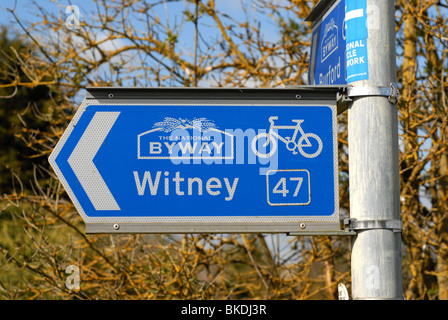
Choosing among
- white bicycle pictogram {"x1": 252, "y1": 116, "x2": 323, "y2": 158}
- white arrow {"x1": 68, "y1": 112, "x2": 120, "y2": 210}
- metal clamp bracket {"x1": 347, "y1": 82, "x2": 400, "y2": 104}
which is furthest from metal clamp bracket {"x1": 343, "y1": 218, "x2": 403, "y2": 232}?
white arrow {"x1": 68, "y1": 112, "x2": 120, "y2": 210}

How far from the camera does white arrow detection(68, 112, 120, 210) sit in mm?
1774

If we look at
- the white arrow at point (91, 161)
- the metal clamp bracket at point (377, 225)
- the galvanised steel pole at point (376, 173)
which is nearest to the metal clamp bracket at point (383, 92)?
the galvanised steel pole at point (376, 173)

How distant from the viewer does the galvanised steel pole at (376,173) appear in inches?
66.1

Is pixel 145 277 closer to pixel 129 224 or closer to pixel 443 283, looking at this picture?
pixel 443 283

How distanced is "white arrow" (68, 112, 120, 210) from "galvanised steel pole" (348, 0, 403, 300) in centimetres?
74

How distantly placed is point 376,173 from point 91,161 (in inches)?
34.5

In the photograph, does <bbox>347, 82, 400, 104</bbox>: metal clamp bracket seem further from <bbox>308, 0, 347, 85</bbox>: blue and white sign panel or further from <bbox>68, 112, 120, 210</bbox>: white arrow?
<bbox>68, 112, 120, 210</bbox>: white arrow

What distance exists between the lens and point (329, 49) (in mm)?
2064

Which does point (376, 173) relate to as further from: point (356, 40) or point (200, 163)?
point (200, 163)

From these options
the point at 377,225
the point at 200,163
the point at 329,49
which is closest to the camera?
the point at 377,225

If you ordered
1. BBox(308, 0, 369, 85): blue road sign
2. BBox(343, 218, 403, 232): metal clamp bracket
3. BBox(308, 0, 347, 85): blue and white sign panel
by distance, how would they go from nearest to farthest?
BBox(343, 218, 403, 232): metal clamp bracket < BBox(308, 0, 369, 85): blue road sign < BBox(308, 0, 347, 85): blue and white sign panel

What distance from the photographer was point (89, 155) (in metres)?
1.81

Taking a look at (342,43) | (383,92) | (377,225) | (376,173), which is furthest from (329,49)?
(377,225)

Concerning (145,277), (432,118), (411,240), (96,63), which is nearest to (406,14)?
(432,118)
